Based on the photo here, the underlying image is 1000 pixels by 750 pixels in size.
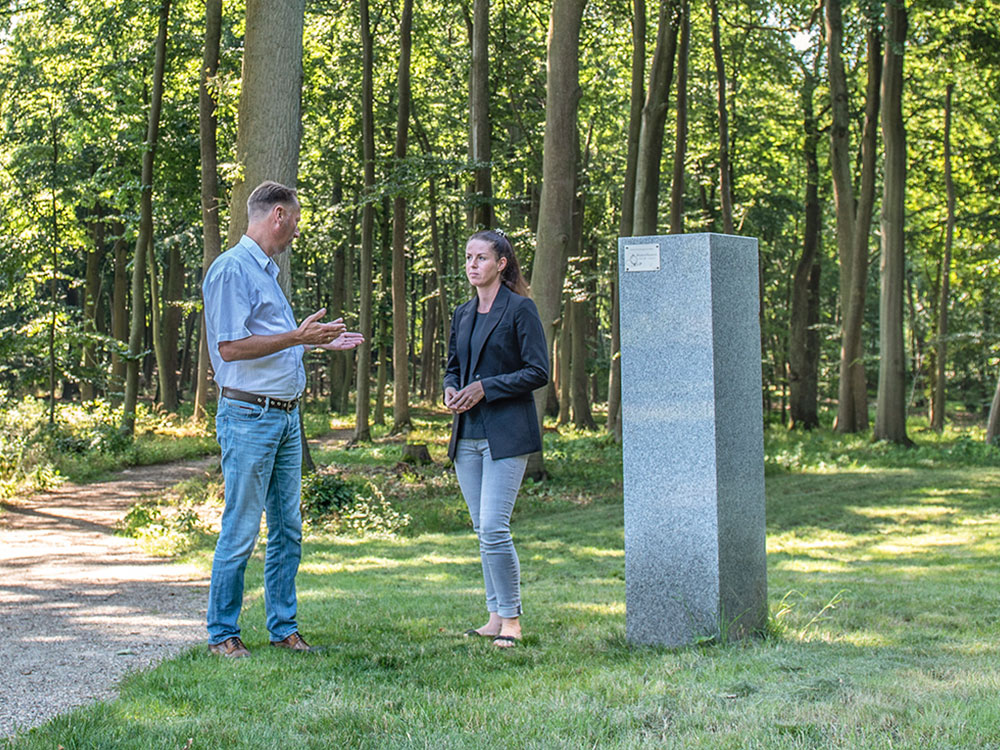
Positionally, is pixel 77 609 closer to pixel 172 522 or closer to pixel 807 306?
pixel 172 522

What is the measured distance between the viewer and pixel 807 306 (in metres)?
31.6

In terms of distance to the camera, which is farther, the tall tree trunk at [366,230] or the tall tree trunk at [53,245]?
the tall tree trunk at [366,230]

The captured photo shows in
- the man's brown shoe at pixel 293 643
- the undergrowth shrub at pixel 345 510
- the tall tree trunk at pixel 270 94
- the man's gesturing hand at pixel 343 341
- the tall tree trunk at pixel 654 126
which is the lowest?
the undergrowth shrub at pixel 345 510

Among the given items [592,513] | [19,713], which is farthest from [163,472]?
[19,713]

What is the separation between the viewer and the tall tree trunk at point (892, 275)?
22.5 metres

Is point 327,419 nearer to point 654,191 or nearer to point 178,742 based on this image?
point 654,191

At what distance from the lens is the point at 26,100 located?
2475cm

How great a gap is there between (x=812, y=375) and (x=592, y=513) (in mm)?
17631

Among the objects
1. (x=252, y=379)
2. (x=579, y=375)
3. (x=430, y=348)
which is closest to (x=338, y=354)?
(x=430, y=348)

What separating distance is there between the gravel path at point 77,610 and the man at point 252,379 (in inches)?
26.3

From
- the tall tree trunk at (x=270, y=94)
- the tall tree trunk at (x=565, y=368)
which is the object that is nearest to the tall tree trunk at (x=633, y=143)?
the tall tree trunk at (x=565, y=368)

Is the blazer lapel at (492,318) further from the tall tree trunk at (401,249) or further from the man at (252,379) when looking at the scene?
the tall tree trunk at (401,249)

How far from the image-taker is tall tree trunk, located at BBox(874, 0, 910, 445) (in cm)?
2250

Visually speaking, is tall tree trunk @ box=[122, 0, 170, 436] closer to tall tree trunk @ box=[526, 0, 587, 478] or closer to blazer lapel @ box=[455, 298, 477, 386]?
tall tree trunk @ box=[526, 0, 587, 478]
